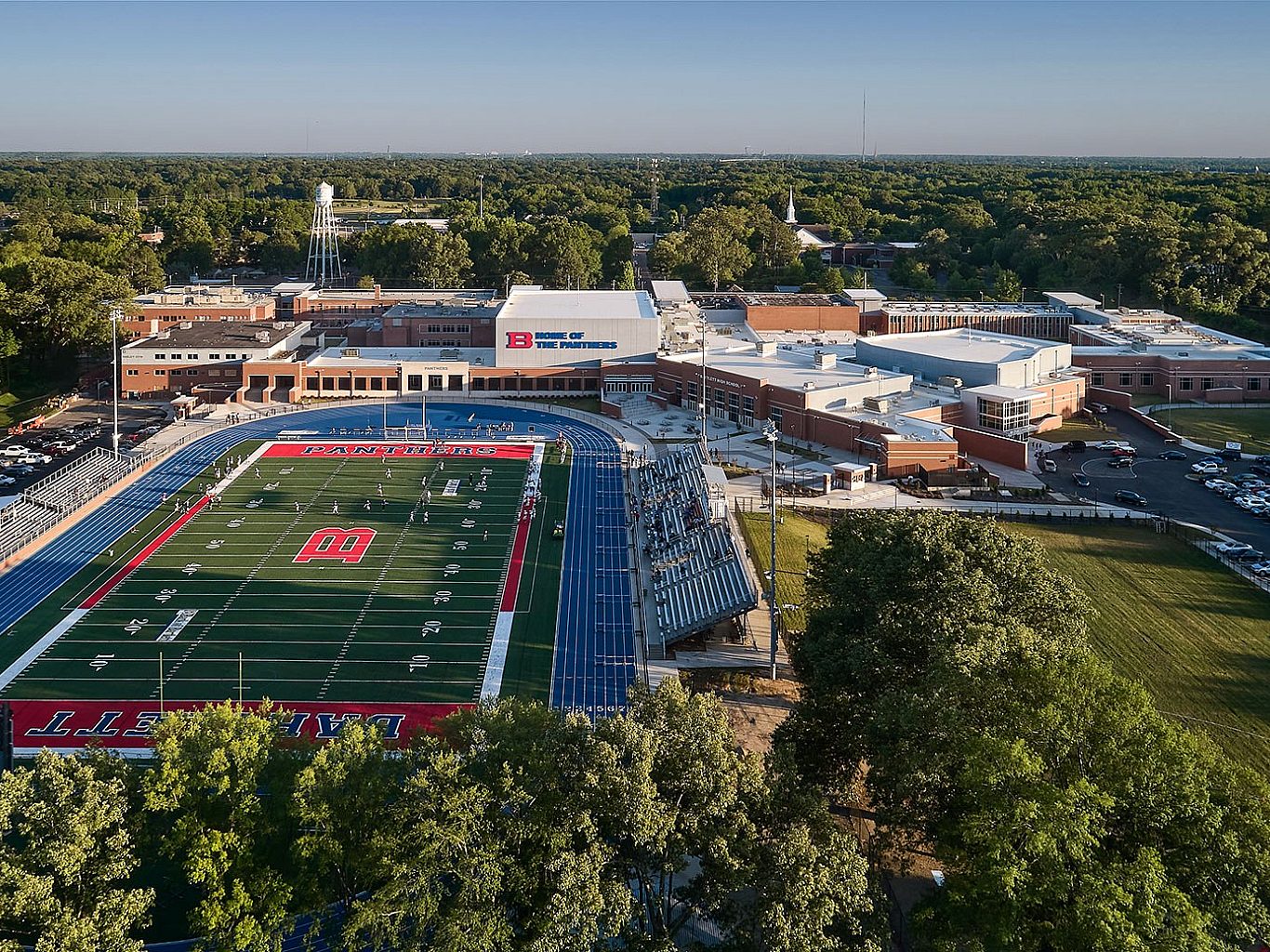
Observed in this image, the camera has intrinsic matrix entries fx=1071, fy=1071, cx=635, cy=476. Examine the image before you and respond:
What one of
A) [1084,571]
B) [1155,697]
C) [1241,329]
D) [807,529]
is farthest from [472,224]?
[1155,697]

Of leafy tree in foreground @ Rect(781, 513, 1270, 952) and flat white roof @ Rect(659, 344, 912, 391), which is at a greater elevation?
flat white roof @ Rect(659, 344, 912, 391)

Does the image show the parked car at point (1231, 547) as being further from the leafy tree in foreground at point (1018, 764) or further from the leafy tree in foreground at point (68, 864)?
the leafy tree in foreground at point (68, 864)

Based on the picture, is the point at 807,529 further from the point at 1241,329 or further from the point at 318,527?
the point at 1241,329

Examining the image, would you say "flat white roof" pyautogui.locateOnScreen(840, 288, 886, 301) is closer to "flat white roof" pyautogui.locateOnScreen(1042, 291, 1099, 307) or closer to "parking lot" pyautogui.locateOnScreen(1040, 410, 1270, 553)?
"flat white roof" pyautogui.locateOnScreen(1042, 291, 1099, 307)

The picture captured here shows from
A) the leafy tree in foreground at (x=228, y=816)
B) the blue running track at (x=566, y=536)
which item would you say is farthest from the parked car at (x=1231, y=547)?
the leafy tree in foreground at (x=228, y=816)

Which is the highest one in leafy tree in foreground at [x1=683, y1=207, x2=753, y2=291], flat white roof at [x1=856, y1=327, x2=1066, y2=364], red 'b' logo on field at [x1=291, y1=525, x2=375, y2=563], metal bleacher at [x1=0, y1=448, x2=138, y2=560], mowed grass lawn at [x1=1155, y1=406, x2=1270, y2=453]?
leafy tree in foreground at [x1=683, y1=207, x2=753, y2=291]

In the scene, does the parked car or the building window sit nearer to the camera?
the parked car

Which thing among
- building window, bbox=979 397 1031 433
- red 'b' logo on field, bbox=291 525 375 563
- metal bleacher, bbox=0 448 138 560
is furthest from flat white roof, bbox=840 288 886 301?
metal bleacher, bbox=0 448 138 560
